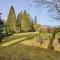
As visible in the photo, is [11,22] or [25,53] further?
[11,22]

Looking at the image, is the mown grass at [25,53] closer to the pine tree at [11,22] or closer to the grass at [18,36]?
the grass at [18,36]

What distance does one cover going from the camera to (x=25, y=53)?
240 cm

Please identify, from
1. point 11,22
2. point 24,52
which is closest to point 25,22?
point 11,22

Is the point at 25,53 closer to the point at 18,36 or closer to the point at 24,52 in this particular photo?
the point at 24,52

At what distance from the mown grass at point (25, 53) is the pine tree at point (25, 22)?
0.20 m

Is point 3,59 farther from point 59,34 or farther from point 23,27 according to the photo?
point 59,34

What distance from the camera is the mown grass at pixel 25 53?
2264 mm

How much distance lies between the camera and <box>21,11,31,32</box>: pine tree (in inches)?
97.9

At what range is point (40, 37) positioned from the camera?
238 centimetres

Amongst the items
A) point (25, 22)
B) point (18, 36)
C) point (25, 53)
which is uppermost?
point (25, 22)

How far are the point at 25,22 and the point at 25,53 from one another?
37cm

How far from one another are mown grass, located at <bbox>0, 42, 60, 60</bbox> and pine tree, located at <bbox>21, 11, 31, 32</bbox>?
0.20m

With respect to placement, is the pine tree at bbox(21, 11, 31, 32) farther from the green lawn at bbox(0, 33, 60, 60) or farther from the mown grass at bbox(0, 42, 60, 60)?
the mown grass at bbox(0, 42, 60, 60)

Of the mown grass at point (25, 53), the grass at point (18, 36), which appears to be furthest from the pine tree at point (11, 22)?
the mown grass at point (25, 53)
